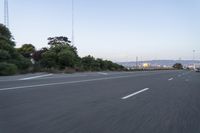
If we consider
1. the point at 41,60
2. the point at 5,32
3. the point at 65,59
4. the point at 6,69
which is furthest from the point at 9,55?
the point at 65,59

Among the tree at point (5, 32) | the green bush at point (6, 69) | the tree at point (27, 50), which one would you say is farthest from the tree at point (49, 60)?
the tree at point (27, 50)

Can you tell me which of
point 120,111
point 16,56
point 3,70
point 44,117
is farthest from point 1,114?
point 16,56

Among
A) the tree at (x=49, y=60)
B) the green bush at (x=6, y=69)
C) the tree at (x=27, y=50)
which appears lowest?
the green bush at (x=6, y=69)

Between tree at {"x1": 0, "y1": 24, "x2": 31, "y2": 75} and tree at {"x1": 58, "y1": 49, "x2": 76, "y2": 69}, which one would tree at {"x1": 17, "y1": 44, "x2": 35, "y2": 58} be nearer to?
tree at {"x1": 58, "y1": 49, "x2": 76, "y2": 69}

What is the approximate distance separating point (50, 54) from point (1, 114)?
40655 mm

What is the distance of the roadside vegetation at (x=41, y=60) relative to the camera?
33.0m

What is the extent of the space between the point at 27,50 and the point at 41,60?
2352cm

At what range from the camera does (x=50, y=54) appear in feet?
160

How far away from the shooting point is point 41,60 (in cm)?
4488

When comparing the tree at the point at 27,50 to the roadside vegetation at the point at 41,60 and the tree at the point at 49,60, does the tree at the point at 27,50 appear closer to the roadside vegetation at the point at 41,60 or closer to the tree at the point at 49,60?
the roadside vegetation at the point at 41,60

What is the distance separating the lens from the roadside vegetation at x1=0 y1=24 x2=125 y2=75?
108ft

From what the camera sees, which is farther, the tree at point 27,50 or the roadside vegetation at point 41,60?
the tree at point 27,50

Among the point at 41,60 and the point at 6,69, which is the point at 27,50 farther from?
the point at 6,69

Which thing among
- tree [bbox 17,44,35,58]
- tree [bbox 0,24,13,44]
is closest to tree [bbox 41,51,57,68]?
tree [bbox 0,24,13,44]
